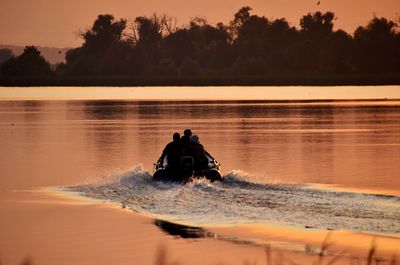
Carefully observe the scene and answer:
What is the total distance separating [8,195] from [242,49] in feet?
540

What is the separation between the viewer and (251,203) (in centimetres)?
2803

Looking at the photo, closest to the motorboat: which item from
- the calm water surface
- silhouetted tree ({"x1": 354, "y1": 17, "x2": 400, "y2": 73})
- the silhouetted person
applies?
the silhouetted person

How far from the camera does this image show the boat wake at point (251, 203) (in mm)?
25016

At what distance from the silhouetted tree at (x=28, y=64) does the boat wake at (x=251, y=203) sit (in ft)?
531

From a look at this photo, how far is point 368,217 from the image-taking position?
987 inches

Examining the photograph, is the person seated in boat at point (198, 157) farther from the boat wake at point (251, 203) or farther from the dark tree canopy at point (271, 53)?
the dark tree canopy at point (271, 53)

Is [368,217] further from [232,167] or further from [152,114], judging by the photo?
[152,114]

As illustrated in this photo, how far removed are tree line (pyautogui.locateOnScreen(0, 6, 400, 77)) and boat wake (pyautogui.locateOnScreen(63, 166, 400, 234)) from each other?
491 ft

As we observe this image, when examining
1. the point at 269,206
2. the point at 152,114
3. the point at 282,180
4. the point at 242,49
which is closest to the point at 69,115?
the point at 152,114

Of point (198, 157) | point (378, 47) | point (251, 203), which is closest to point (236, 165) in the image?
point (198, 157)

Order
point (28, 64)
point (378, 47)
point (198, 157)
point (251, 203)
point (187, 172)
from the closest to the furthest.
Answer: point (251, 203)
point (187, 172)
point (198, 157)
point (378, 47)
point (28, 64)

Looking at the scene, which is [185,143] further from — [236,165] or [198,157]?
[236,165]

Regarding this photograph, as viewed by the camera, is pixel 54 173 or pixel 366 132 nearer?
pixel 54 173

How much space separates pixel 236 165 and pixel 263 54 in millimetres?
150025
